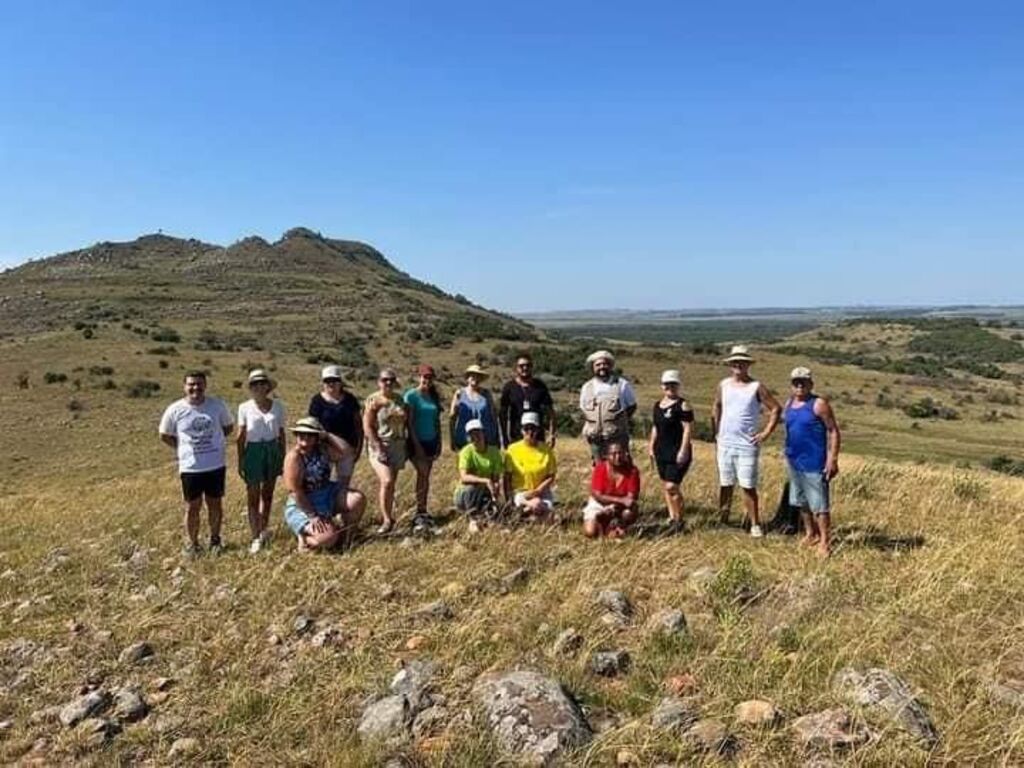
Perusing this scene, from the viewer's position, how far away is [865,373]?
82.1 meters

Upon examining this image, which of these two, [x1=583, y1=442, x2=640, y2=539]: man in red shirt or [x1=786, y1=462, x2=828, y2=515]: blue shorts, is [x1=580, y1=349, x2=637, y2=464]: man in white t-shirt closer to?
[x1=583, y1=442, x2=640, y2=539]: man in red shirt

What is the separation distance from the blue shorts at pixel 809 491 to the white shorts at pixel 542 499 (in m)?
2.29

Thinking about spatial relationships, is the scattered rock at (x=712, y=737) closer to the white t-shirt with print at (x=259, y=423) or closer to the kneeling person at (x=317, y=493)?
the kneeling person at (x=317, y=493)

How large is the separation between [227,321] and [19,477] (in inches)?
1779

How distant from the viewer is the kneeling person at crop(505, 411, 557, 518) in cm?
849

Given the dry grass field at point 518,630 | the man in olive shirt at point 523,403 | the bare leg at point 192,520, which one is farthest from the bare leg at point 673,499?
the bare leg at point 192,520

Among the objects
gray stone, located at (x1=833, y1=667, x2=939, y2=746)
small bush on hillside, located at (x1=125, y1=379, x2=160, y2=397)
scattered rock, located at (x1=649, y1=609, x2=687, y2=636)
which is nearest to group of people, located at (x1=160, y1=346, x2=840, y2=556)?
scattered rock, located at (x1=649, y1=609, x2=687, y2=636)

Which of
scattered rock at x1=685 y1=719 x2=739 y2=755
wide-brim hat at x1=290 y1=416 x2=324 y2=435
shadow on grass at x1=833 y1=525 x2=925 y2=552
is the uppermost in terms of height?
wide-brim hat at x1=290 y1=416 x2=324 y2=435

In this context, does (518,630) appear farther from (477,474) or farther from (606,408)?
(606,408)

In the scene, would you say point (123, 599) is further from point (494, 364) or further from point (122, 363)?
point (494, 364)

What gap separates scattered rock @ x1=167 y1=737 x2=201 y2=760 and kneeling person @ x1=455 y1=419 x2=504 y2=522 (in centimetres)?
446

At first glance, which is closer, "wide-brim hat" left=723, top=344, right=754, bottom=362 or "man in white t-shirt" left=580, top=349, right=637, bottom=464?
"wide-brim hat" left=723, top=344, right=754, bottom=362

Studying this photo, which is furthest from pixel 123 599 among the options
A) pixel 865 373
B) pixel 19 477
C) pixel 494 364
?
pixel 865 373

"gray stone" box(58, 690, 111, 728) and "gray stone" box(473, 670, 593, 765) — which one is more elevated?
"gray stone" box(473, 670, 593, 765)
